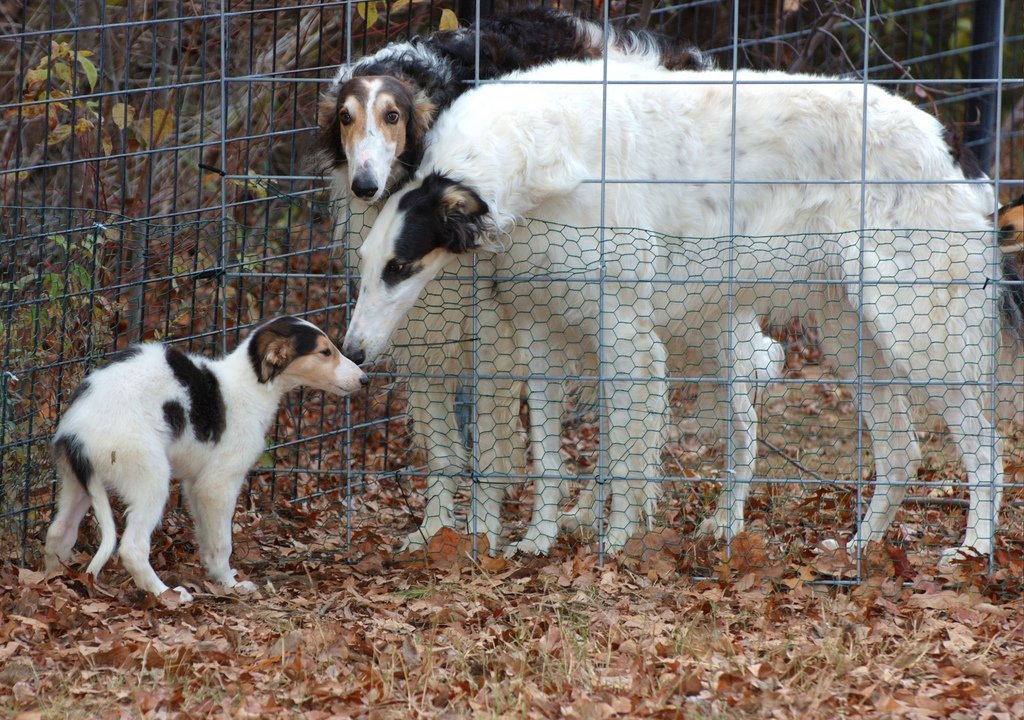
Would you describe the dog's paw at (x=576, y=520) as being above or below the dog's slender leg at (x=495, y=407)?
below

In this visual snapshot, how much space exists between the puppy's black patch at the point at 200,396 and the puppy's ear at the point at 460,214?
3.50 feet

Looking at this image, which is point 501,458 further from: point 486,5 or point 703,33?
point 703,33

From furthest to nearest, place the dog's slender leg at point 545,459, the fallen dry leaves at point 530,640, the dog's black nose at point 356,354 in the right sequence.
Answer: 1. the dog's slender leg at point 545,459
2. the dog's black nose at point 356,354
3. the fallen dry leaves at point 530,640

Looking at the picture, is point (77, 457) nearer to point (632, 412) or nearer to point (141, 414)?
point (141, 414)

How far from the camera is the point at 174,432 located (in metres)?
4.82

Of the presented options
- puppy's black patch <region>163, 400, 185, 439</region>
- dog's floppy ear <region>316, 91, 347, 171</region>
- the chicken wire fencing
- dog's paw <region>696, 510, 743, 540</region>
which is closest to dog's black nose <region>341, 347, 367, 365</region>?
the chicken wire fencing

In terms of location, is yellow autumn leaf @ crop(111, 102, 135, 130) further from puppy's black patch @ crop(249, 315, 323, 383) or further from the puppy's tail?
the puppy's tail

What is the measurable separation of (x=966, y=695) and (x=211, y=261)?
386 cm

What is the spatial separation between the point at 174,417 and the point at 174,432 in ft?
0.18

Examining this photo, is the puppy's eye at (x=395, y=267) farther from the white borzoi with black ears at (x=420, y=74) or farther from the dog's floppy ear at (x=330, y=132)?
the dog's floppy ear at (x=330, y=132)

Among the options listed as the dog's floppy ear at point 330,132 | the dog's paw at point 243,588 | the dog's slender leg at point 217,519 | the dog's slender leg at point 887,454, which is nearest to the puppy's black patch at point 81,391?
the dog's slender leg at point 217,519

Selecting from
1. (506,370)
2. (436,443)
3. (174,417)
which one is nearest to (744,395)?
(506,370)

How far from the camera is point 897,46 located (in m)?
11.0

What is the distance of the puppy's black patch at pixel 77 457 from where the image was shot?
466 cm
